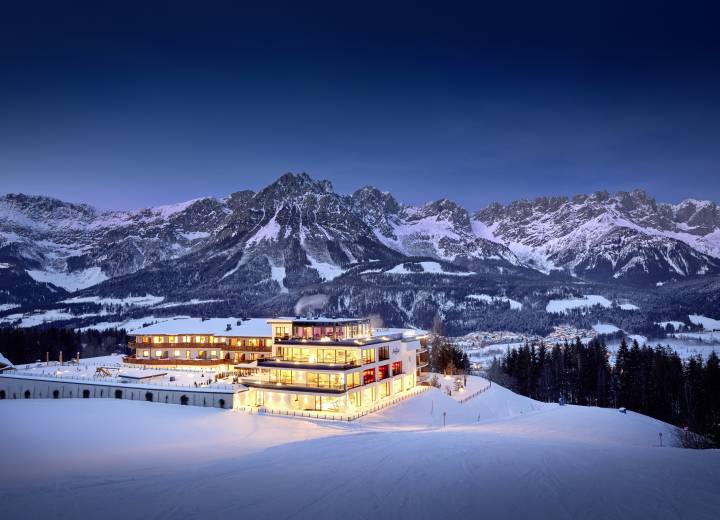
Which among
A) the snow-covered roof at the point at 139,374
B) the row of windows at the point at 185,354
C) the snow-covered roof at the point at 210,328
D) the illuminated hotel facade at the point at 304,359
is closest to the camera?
the illuminated hotel facade at the point at 304,359

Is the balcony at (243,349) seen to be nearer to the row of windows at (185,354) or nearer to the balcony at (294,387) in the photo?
the row of windows at (185,354)

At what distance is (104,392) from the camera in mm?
71938

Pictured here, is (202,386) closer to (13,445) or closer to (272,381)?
(272,381)

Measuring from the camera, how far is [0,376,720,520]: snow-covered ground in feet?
74.9

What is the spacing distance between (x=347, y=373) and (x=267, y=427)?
14.6m

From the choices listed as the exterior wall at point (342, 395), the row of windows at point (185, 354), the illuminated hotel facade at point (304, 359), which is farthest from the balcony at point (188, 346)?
the exterior wall at point (342, 395)

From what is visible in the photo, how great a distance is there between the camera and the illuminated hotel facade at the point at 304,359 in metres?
63.4

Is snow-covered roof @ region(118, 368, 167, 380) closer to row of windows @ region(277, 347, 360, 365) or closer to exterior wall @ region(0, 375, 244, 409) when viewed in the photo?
exterior wall @ region(0, 375, 244, 409)

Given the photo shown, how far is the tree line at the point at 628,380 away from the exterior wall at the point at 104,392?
5800 centimetres

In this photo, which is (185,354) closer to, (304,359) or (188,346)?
(188,346)

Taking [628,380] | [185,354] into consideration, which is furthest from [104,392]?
[628,380]

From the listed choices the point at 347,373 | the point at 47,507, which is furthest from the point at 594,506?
the point at 347,373

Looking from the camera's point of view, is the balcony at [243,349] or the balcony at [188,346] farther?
the balcony at [188,346]

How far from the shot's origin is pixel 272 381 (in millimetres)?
65812
